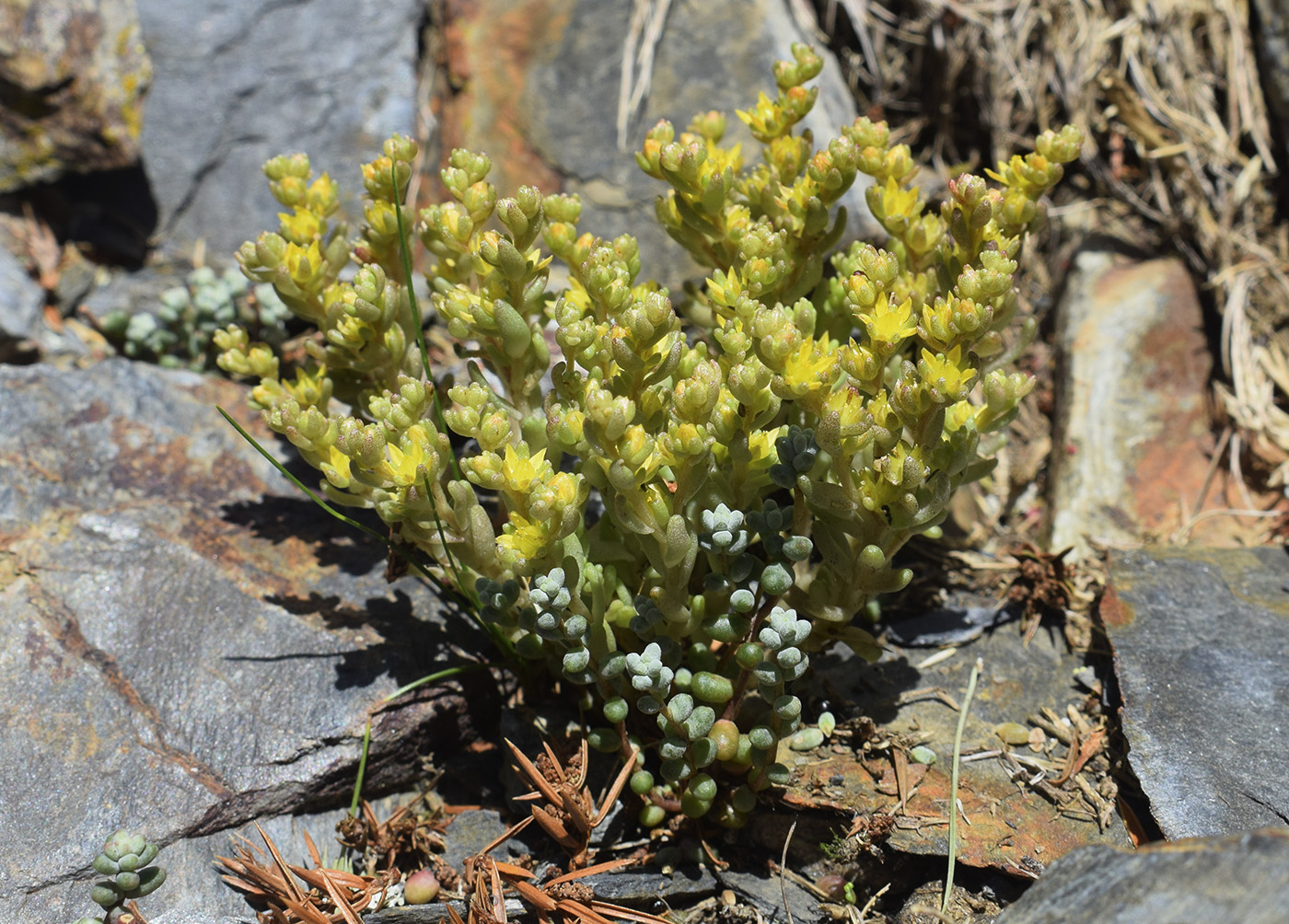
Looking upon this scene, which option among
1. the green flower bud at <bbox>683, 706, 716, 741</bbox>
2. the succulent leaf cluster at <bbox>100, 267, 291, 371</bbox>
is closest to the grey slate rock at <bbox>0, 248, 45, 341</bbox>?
the succulent leaf cluster at <bbox>100, 267, 291, 371</bbox>

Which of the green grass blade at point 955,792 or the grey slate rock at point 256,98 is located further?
the grey slate rock at point 256,98

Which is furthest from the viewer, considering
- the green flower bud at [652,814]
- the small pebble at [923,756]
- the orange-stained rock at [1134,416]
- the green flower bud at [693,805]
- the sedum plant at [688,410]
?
the orange-stained rock at [1134,416]

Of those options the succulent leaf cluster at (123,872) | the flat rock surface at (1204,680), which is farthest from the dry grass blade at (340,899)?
the flat rock surface at (1204,680)

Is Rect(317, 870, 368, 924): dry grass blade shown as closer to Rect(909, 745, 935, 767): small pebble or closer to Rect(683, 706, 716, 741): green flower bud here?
Rect(683, 706, 716, 741): green flower bud

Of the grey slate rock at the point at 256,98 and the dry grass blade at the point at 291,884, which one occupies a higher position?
the grey slate rock at the point at 256,98

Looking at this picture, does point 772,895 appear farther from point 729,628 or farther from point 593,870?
point 729,628

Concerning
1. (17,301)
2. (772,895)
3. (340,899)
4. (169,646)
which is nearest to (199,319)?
(17,301)

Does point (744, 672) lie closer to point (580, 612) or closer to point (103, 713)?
point (580, 612)

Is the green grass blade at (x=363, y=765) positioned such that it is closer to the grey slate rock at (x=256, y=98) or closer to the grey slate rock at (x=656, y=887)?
the grey slate rock at (x=656, y=887)
